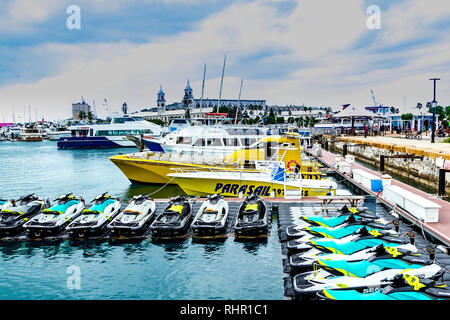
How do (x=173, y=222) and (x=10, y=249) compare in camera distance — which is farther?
(x=173, y=222)

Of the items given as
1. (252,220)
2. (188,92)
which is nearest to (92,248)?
(252,220)

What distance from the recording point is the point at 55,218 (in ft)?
47.7

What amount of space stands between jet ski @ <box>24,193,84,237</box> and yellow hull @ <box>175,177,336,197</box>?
6103mm

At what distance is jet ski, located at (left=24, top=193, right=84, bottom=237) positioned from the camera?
544 inches

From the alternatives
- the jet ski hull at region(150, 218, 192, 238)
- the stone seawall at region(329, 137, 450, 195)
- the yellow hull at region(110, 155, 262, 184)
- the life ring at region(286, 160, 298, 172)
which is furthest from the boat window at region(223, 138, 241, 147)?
the jet ski hull at region(150, 218, 192, 238)

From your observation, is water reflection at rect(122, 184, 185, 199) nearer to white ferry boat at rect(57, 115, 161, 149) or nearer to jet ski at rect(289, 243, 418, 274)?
jet ski at rect(289, 243, 418, 274)

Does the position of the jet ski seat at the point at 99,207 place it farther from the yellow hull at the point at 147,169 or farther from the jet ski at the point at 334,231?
the yellow hull at the point at 147,169

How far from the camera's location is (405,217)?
13.7 m

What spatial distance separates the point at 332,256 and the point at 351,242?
3.62ft

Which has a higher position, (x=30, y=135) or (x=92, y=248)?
(x=30, y=135)

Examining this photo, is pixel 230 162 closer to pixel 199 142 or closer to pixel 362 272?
pixel 199 142

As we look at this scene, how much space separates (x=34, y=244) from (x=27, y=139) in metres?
105
